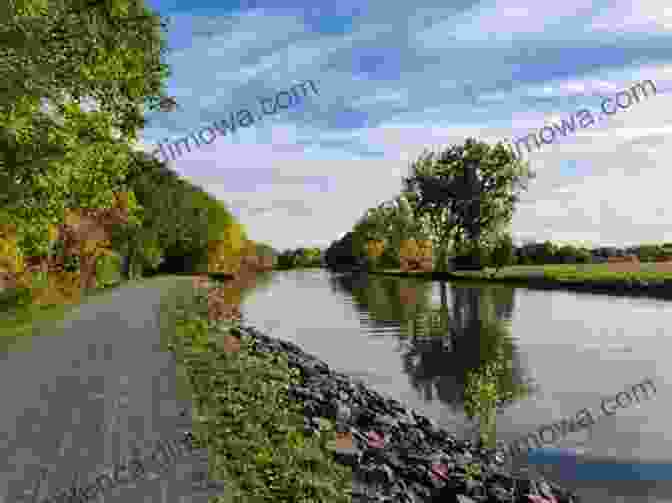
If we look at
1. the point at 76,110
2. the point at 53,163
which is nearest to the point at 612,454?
the point at 53,163

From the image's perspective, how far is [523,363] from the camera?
19.6 metres

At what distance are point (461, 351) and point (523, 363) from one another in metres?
3.14

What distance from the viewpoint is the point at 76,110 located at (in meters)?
18.6

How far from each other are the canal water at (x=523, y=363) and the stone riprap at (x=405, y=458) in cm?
98

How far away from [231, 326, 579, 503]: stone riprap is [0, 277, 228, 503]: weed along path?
206cm

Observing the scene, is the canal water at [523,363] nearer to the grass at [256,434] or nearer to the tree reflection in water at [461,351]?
the tree reflection in water at [461,351]

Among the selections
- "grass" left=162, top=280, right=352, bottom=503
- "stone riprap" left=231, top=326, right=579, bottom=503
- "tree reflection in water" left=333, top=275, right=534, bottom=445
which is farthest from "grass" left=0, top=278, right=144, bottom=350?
"tree reflection in water" left=333, top=275, right=534, bottom=445

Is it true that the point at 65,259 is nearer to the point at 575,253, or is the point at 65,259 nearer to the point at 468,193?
the point at 468,193

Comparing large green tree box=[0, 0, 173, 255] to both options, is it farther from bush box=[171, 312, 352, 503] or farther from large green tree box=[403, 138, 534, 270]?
large green tree box=[403, 138, 534, 270]

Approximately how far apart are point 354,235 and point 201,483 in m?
153

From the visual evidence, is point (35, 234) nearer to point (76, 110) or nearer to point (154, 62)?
point (76, 110)

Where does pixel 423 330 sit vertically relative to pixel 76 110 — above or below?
below

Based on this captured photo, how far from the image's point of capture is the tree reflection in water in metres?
14.4

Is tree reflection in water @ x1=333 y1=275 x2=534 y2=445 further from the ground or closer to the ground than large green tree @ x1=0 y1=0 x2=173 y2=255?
closer to the ground
